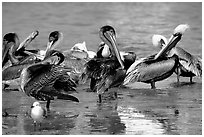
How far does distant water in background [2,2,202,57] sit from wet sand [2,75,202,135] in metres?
3.07

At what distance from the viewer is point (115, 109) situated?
8531 millimetres

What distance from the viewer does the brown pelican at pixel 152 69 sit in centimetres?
961

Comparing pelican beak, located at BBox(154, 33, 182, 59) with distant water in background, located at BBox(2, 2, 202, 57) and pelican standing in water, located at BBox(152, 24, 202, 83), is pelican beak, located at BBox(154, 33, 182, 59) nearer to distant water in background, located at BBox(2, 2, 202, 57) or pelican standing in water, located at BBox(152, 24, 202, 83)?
pelican standing in water, located at BBox(152, 24, 202, 83)

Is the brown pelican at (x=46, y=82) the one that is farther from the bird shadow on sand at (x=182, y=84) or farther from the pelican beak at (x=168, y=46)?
the bird shadow on sand at (x=182, y=84)

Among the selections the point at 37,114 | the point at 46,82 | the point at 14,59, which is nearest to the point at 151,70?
the point at 46,82

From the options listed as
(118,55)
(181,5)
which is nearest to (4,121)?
(118,55)

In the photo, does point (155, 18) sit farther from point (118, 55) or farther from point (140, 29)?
point (118, 55)

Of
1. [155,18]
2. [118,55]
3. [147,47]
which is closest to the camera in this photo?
[118,55]

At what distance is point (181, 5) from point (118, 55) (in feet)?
30.7

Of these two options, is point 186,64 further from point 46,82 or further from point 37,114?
point 37,114

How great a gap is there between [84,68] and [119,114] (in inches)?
40.2

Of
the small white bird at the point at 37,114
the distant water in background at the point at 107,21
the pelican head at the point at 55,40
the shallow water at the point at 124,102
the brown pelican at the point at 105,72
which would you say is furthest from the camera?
the distant water in background at the point at 107,21

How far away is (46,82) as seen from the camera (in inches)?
337

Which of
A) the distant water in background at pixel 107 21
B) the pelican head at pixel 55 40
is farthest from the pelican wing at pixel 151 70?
the distant water in background at pixel 107 21
